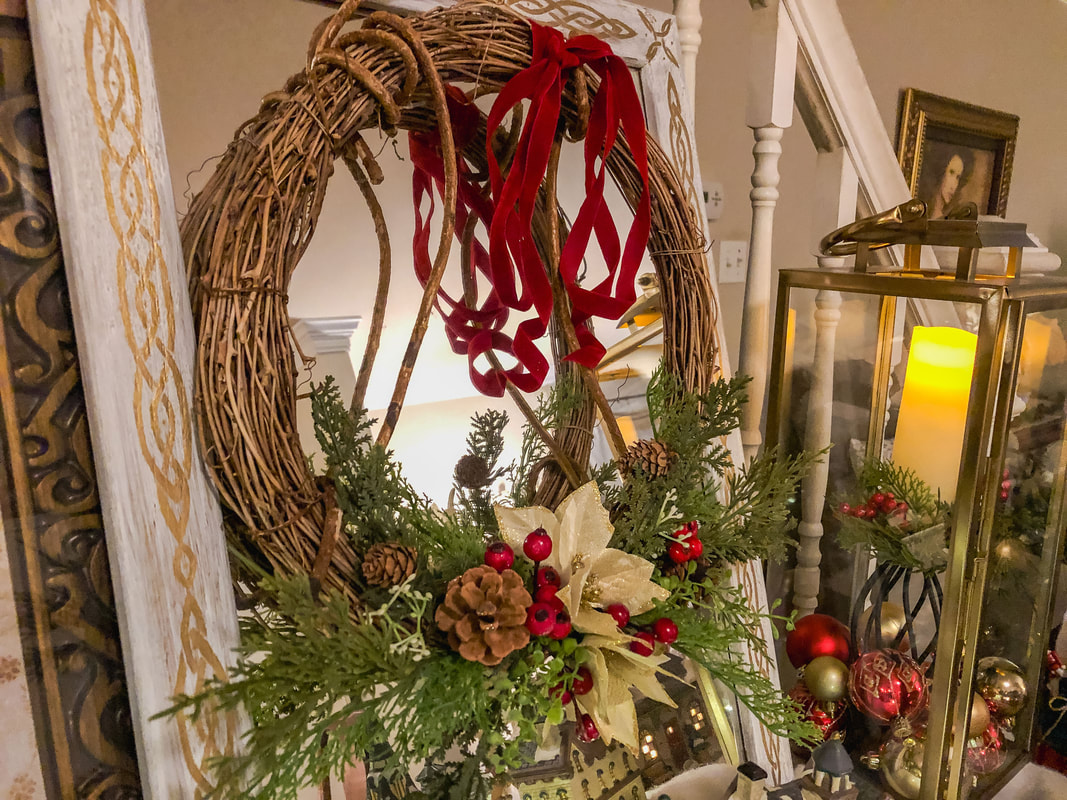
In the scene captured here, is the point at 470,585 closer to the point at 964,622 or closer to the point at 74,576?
the point at 74,576

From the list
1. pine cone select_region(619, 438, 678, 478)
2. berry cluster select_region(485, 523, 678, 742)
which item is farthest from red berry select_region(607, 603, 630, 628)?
pine cone select_region(619, 438, 678, 478)

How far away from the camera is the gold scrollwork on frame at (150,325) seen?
0.46 m

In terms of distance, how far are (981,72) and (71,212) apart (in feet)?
6.72

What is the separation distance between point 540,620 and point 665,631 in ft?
0.43

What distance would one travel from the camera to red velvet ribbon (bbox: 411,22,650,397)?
605mm

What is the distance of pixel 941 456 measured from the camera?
0.93 metres

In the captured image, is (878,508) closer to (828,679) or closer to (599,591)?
Answer: (828,679)

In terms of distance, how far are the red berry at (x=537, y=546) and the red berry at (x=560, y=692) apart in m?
0.10

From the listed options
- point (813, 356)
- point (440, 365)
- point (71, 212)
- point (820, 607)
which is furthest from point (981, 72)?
point (71, 212)

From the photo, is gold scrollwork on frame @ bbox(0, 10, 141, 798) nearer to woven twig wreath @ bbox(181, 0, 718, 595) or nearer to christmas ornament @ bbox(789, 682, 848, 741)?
woven twig wreath @ bbox(181, 0, 718, 595)

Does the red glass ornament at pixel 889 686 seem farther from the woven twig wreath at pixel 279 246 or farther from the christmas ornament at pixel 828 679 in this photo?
the woven twig wreath at pixel 279 246

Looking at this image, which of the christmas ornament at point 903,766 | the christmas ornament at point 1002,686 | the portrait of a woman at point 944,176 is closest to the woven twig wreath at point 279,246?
the christmas ornament at point 903,766

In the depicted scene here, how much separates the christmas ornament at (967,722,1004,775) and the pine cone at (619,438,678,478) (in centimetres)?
70

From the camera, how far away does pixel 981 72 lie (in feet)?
5.76
